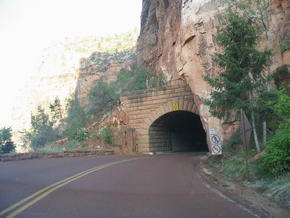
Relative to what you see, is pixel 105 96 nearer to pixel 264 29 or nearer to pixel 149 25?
pixel 149 25

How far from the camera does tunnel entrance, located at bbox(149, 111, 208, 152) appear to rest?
2794 centimetres

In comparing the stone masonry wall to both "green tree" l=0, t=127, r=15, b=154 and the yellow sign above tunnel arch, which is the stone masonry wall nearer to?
the yellow sign above tunnel arch

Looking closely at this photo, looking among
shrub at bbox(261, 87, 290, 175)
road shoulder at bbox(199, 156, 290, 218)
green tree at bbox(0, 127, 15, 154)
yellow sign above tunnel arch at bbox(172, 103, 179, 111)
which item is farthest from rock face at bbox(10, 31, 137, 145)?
shrub at bbox(261, 87, 290, 175)

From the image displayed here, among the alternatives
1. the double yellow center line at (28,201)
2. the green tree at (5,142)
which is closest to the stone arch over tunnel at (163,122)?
the green tree at (5,142)

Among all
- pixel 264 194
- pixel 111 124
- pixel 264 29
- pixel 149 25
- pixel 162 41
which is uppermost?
pixel 149 25

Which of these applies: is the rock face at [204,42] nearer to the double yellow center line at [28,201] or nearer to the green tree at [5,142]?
the double yellow center line at [28,201]

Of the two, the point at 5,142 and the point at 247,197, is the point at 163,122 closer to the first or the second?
the point at 5,142

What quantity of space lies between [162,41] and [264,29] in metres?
19.1

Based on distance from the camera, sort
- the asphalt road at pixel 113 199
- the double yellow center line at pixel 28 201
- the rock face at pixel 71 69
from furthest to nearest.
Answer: the rock face at pixel 71 69, the asphalt road at pixel 113 199, the double yellow center line at pixel 28 201

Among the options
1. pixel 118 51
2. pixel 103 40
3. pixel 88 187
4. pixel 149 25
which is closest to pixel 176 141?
pixel 149 25

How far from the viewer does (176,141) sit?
32781 mm

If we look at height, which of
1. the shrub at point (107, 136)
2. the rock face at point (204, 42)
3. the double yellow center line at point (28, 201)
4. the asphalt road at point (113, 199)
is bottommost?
the asphalt road at point (113, 199)

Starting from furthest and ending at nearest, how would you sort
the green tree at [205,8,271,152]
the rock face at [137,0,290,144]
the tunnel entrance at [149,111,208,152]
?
the tunnel entrance at [149,111,208,152], the rock face at [137,0,290,144], the green tree at [205,8,271,152]

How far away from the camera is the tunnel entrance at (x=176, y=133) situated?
91.7 ft
